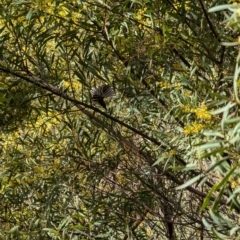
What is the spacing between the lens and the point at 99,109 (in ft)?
7.43

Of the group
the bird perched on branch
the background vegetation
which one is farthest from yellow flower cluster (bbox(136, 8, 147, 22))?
the bird perched on branch

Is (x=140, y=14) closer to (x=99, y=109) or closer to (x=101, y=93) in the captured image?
(x=101, y=93)

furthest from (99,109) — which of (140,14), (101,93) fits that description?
(140,14)

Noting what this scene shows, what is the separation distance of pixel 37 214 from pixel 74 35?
2.95 ft

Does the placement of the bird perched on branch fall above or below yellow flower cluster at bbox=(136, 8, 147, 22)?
above

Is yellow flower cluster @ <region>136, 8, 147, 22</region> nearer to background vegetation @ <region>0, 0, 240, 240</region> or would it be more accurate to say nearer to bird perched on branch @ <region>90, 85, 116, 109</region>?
background vegetation @ <region>0, 0, 240, 240</region>

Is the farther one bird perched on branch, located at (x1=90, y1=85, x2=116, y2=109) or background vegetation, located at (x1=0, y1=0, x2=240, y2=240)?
bird perched on branch, located at (x1=90, y1=85, x2=116, y2=109)

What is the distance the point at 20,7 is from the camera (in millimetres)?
1862

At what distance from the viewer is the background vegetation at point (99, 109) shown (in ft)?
5.43

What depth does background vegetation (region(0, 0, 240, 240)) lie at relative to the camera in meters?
1.66

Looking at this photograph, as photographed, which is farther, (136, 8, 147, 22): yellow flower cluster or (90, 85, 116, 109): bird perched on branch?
(90, 85, 116, 109): bird perched on branch

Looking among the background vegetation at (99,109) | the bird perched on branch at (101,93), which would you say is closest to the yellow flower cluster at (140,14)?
the background vegetation at (99,109)

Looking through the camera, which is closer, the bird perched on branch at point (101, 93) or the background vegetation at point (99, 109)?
the background vegetation at point (99, 109)

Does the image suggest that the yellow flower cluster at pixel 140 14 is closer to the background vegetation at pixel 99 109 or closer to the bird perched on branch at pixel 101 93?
the background vegetation at pixel 99 109
